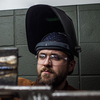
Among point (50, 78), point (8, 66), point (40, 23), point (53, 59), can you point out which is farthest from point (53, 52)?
point (8, 66)

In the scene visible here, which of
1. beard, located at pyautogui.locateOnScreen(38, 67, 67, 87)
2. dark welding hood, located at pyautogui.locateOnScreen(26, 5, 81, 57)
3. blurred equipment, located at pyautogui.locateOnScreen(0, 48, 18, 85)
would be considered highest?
dark welding hood, located at pyautogui.locateOnScreen(26, 5, 81, 57)

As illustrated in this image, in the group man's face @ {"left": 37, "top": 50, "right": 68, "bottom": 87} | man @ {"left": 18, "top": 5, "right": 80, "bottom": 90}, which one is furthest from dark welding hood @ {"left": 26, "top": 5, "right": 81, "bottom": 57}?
man's face @ {"left": 37, "top": 50, "right": 68, "bottom": 87}

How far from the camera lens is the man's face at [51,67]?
111cm

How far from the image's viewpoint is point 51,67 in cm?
112

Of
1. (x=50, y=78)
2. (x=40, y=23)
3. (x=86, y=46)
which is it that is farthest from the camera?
(x=86, y=46)

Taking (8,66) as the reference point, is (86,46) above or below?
above

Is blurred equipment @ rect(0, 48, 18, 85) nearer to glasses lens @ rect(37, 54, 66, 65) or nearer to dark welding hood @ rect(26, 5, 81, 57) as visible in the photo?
glasses lens @ rect(37, 54, 66, 65)

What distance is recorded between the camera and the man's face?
111cm

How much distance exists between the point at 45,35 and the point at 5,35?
604mm

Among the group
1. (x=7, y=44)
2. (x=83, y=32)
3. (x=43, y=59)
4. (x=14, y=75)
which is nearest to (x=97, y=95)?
(x=14, y=75)

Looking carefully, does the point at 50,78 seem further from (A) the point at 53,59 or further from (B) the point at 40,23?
(B) the point at 40,23

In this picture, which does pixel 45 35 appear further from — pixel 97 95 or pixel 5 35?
pixel 97 95

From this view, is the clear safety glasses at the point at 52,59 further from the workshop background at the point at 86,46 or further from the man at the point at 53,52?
the workshop background at the point at 86,46

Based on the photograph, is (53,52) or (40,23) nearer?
(53,52)
